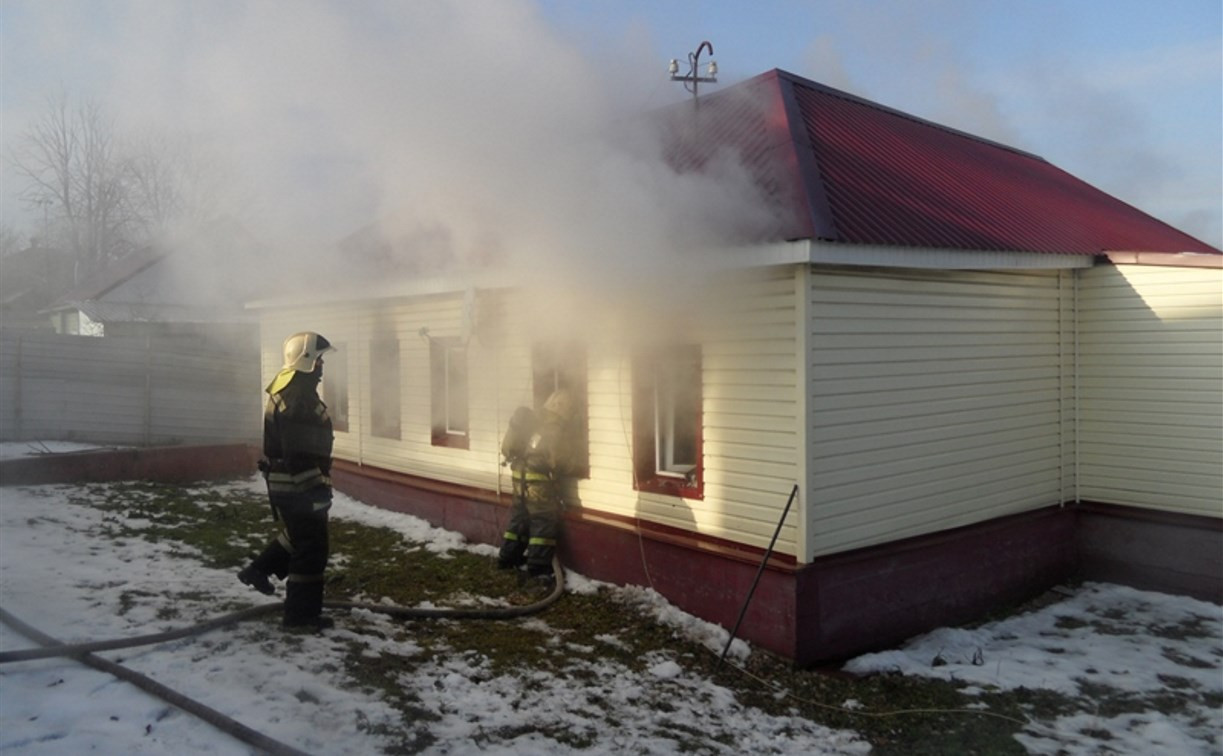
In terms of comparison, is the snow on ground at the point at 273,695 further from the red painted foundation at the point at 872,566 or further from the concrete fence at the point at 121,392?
the concrete fence at the point at 121,392

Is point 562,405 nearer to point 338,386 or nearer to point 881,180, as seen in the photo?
point 881,180

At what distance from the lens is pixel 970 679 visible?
22.3ft

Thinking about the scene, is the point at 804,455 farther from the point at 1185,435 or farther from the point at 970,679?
the point at 1185,435

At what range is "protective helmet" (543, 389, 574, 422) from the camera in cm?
883

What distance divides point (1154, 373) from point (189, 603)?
9861 mm

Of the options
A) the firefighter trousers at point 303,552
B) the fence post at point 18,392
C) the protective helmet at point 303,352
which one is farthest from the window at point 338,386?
the firefighter trousers at point 303,552

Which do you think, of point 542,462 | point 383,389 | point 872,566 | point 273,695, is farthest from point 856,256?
point 383,389

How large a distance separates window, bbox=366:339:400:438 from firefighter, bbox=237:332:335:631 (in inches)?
217

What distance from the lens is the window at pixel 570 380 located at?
8.94 metres

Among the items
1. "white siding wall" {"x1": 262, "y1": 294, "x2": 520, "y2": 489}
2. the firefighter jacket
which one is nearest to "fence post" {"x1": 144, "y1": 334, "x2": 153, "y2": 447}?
"white siding wall" {"x1": 262, "y1": 294, "x2": 520, "y2": 489}

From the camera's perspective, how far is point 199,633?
614 centimetres

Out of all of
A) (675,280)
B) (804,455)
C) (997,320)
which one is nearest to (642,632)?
(804,455)

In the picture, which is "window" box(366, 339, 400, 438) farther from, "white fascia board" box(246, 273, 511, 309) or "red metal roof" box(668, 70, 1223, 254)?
"red metal roof" box(668, 70, 1223, 254)

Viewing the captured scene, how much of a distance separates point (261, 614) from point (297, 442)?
137 cm
